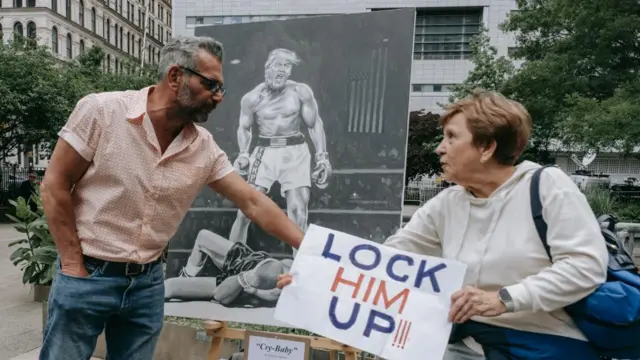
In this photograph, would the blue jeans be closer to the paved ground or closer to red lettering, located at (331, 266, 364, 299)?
red lettering, located at (331, 266, 364, 299)

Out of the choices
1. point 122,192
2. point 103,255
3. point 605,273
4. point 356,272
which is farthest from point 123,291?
point 605,273

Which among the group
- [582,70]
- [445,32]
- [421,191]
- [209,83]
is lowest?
[421,191]

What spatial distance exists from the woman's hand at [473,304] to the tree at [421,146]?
27.9m

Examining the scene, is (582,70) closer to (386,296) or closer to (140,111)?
(386,296)

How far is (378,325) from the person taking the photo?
1835mm

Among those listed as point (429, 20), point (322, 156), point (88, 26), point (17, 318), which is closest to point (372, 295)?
point (322, 156)

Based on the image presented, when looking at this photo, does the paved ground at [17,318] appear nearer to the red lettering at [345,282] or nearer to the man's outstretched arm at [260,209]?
the man's outstretched arm at [260,209]

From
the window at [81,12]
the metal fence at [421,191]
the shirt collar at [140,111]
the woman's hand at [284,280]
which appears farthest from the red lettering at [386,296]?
the window at [81,12]

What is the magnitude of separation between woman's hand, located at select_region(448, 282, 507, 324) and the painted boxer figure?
202 centimetres

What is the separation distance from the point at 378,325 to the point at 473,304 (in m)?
0.37

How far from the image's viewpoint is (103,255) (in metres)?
2.02

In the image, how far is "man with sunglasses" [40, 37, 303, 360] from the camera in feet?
6.49

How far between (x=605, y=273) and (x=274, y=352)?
191 cm

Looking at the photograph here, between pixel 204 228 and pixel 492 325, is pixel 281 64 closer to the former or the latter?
pixel 204 228
